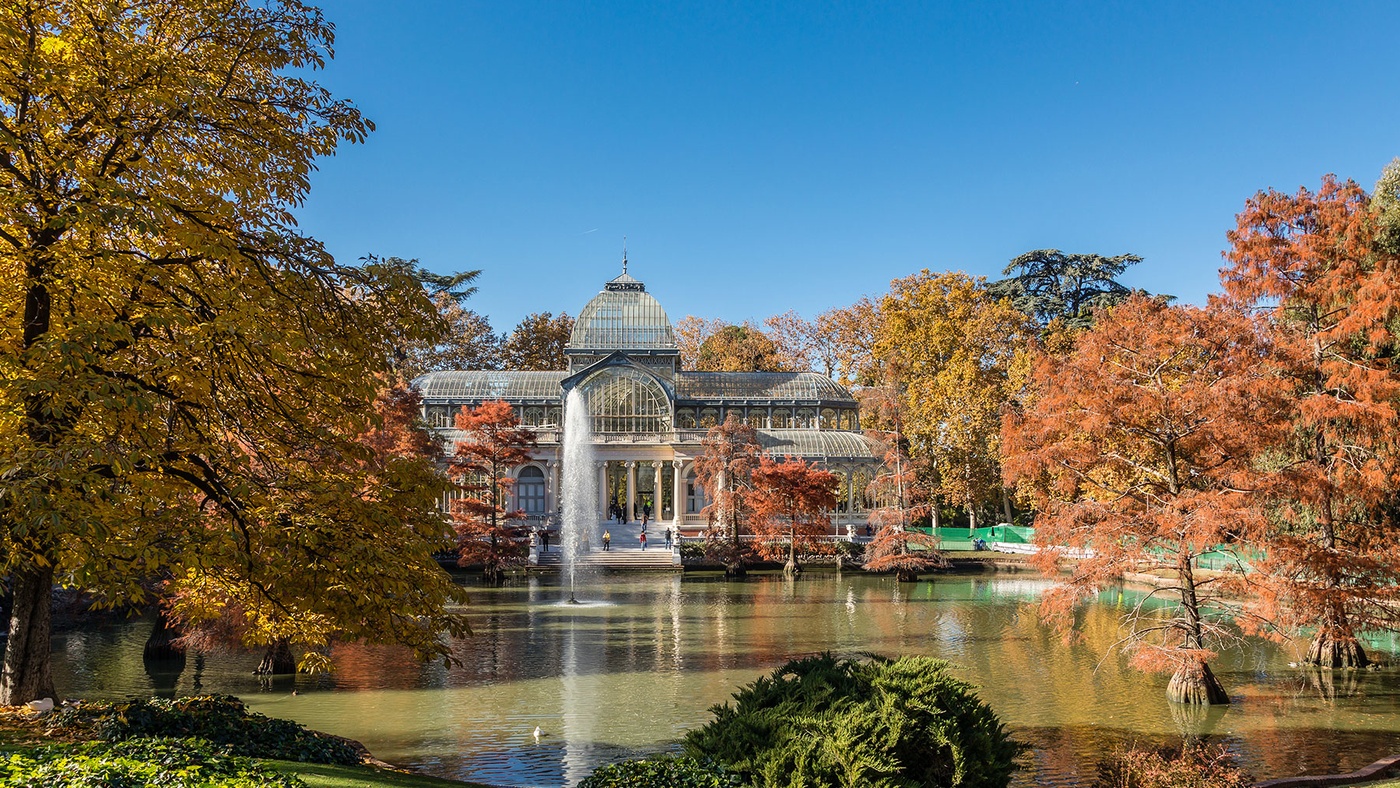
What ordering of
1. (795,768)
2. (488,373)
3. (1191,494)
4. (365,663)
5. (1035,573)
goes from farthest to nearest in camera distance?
(488,373) < (1035,573) < (365,663) < (1191,494) < (795,768)

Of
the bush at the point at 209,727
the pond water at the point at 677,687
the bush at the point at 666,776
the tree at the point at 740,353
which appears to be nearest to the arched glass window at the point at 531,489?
the tree at the point at 740,353

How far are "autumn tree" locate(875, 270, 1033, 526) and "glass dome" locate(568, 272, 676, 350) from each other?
12.6 meters

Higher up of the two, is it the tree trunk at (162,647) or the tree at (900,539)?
the tree at (900,539)

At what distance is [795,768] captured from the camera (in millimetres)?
7406

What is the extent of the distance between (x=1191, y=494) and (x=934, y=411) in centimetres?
3146

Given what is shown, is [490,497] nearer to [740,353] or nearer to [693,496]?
[693,496]

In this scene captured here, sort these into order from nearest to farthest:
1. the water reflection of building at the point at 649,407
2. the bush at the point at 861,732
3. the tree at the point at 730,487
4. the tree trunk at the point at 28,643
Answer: the bush at the point at 861,732 < the tree trunk at the point at 28,643 < the tree at the point at 730,487 < the water reflection of building at the point at 649,407

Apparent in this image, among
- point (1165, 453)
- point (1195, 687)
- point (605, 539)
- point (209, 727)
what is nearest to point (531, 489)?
point (605, 539)

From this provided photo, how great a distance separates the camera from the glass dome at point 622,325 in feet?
180

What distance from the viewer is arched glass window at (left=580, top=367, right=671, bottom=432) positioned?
51.7 metres

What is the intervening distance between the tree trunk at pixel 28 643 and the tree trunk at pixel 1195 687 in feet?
52.1

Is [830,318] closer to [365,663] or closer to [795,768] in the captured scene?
[365,663]

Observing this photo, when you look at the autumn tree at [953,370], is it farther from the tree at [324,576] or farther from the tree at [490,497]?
the tree at [324,576]

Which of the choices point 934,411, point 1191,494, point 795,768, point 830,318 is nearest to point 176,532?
point 795,768
